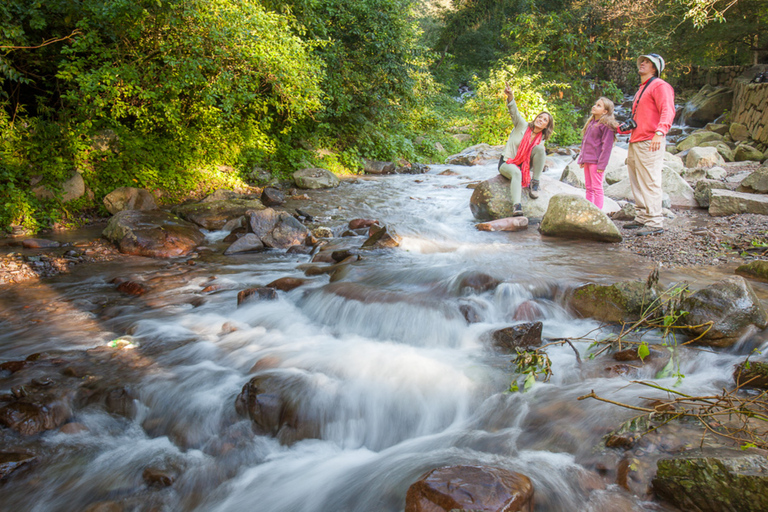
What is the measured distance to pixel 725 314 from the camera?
12.9 feet

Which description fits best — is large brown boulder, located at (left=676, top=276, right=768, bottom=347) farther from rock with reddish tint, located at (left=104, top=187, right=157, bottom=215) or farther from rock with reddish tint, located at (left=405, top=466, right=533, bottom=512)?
rock with reddish tint, located at (left=104, top=187, right=157, bottom=215)

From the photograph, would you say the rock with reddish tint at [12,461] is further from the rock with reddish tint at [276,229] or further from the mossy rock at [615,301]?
the rock with reddish tint at [276,229]

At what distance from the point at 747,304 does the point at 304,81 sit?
850 centimetres

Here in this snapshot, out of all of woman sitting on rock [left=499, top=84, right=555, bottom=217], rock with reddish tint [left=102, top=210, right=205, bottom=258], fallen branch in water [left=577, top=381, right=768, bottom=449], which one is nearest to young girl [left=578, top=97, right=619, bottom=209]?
woman sitting on rock [left=499, top=84, right=555, bottom=217]

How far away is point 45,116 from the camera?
8547mm

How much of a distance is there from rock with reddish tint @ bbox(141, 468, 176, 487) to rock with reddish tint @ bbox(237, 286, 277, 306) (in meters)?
2.55

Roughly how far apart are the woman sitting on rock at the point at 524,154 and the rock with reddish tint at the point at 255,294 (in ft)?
17.1

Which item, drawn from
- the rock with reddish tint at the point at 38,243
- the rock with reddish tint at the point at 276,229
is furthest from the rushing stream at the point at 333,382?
the rock with reddish tint at the point at 38,243

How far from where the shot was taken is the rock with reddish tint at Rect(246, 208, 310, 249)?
302 inches

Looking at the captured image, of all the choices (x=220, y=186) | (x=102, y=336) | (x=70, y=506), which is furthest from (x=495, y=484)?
(x=220, y=186)

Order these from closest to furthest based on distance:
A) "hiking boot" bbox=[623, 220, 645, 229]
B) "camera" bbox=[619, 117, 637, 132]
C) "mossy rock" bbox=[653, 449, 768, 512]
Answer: "mossy rock" bbox=[653, 449, 768, 512] < "camera" bbox=[619, 117, 637, 132] < "hiking boot" bbox=[623, 220, 645, 229]

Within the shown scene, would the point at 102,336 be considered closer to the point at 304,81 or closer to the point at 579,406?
the point at 579,406

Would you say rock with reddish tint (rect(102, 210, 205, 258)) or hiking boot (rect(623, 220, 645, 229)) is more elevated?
rock with reddish tint (rect(102, 210, 205, 258))

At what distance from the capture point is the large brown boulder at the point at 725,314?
386 centimetres
